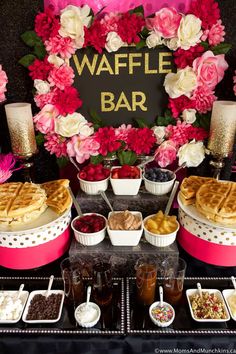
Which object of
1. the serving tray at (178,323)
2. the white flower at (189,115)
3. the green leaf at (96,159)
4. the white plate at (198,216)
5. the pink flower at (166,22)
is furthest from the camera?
the green leaf at (96,159)

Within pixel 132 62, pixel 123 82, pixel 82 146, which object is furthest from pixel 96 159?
pixel 132 62

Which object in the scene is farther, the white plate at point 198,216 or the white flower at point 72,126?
the white flower at point 72,126

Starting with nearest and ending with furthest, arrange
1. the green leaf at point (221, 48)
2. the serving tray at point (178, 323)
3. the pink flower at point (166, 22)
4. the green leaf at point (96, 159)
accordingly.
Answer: the serving tray at point (178, 323) < the pink flower at point (166, 22) < the green leaf at point (221, 48) < the green leaf at point (96, 159)

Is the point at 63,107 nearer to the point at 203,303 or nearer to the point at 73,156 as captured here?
the point at 73,156

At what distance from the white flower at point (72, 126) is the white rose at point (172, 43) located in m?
0.58

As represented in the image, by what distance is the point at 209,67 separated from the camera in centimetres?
176

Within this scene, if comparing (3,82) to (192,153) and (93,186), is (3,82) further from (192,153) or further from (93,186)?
(192,153)

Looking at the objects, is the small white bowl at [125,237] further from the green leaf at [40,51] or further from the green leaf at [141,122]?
the green leaf at [40,51]

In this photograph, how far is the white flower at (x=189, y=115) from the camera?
6.14 feet

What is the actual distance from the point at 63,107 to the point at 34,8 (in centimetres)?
51

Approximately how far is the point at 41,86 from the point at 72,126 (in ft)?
0.85

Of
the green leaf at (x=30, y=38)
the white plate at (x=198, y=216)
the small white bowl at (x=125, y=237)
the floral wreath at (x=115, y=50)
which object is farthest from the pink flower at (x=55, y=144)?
the white plate at (x=198, y=216)

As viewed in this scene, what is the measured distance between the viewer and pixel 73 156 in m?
2.03

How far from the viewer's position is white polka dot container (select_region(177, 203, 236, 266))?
62.1 inches
